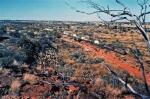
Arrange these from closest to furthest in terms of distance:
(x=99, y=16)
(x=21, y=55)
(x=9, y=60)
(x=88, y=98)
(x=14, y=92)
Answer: (x=99, y=16)
(x=88, y=98)
(x=14, y=92)
(x=9, y=60)
(x=21, y=55)

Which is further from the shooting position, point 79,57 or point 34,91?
point 79,57

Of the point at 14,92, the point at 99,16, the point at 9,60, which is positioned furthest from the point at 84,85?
the point at 99,16

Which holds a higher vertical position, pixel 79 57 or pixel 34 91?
pixel 34 91

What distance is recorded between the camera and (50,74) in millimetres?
18625

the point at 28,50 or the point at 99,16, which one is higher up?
the point at 99,16

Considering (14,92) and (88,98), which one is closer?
(88,98)

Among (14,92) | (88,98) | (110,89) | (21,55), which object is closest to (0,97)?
(14,92)

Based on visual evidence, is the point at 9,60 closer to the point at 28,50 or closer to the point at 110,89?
the point at 28,50

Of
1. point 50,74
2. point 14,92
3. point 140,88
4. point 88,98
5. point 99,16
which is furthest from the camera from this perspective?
point 50,74

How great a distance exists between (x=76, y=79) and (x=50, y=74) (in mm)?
2382

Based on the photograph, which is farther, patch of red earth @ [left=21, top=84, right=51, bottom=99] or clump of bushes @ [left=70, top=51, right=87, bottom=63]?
clump of bushes @ [left=70, top=51, right=87, bottom=63]

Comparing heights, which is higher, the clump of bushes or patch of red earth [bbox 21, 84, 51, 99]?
patch of red earth [bbox 21, 84, 51, 99]

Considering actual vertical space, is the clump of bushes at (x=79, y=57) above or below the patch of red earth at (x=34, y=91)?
below

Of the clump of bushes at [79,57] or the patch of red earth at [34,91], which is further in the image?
the clump of bushes at [79,57]
